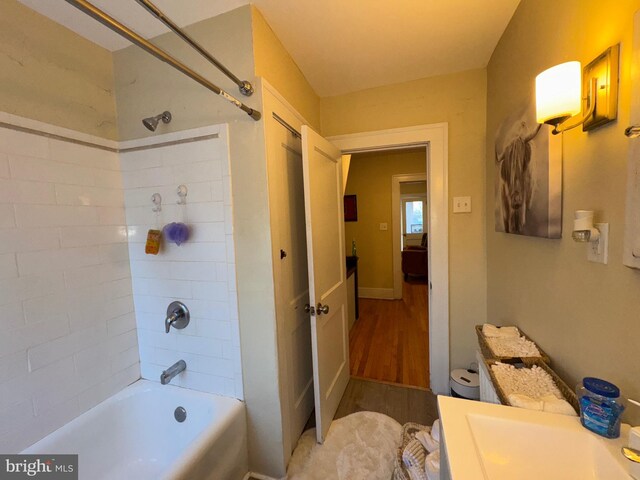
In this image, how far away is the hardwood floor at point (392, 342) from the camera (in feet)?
7.60

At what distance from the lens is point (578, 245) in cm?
88

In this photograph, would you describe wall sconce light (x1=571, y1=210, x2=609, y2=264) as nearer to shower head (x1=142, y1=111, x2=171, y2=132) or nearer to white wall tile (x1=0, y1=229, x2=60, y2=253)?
shower head (x1=142, y1=111, x2=171, y2=132)

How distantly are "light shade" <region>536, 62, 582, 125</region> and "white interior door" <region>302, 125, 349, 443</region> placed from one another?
0.98 meters

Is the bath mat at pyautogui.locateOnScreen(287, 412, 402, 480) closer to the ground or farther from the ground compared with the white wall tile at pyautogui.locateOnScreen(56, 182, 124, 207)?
closer to the ground

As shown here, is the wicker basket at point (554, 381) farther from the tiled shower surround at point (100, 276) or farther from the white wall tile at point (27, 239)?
the white wall tile at point (27, 239)

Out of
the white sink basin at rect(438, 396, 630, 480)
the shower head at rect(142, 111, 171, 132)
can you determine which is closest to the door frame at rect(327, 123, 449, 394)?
the white sink basin at rect(438, 396, 630, 480)

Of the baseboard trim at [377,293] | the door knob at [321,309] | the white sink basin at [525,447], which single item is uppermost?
the door knob at [321,309]

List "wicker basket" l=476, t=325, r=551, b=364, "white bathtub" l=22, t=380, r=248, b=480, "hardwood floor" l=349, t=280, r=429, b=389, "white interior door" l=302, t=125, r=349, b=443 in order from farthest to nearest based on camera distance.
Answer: "hardwood floor" l=349, t=280, r=429, b=389, "white interior door" l=302, t=125, r=349, b=443, "white bathtub" l=22, t=380, r=248, b=480, "wicker basket" l=476, t=325, r=551, b=364

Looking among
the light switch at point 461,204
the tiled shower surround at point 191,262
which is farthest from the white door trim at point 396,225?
the tiled shower surround at point 191,262

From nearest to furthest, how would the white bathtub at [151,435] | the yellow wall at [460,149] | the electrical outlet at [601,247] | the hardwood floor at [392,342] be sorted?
the electrical outlet at [601,247] → the white bathtub at [151,435] → the yellow wall at [460,149] → the hardwood floor at [392,342]

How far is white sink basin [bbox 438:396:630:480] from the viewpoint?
641mm

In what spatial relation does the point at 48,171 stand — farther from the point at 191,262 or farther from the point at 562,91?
the point at 562,91

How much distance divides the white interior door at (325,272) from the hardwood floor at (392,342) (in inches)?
17.3

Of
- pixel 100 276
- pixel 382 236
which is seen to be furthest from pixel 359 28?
pixel 382 236
